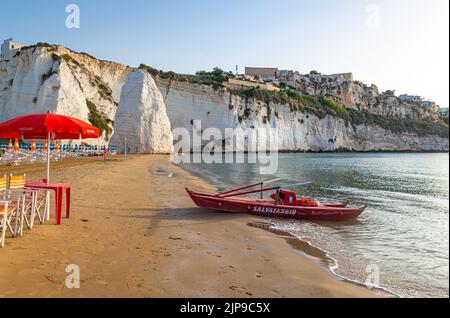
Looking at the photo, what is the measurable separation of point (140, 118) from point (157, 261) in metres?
47.7

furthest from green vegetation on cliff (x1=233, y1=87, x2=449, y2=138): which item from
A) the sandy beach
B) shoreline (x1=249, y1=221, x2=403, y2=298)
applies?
the sandy beach

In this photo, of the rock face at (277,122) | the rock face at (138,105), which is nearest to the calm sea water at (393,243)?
the rock face at (138,105)

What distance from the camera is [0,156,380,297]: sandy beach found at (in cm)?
438

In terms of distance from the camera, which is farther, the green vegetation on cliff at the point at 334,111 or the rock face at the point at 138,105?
the green vegetation on cliff at the point at 334,111

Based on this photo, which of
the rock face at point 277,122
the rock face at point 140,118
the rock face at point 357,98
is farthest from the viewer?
the rock face at point 357,98

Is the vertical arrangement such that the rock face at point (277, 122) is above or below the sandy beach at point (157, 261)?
above

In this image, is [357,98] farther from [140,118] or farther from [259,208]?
[259,208]

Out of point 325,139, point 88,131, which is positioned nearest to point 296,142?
point 325,139

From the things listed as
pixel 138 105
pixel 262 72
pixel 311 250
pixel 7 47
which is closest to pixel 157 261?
pixel 311 250

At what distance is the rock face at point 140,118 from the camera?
51.2 m

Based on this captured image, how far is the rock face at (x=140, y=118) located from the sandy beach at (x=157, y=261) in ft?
142

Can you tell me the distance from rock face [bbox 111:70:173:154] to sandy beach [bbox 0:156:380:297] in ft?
142

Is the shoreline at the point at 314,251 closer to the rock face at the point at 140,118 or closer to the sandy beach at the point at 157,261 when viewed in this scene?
the sandy beach at the point at 157,261
